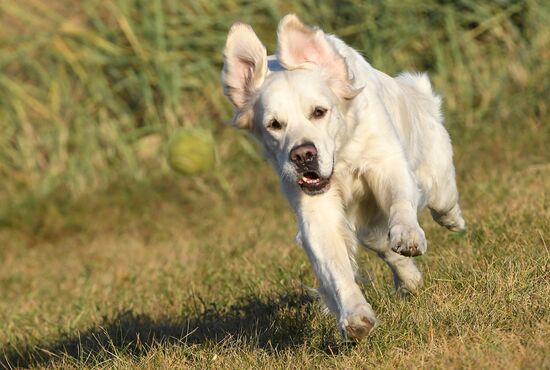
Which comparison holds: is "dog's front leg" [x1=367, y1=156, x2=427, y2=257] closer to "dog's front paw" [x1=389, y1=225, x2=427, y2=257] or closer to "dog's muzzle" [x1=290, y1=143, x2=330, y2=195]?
"dog's front paw" [x1=389, y1=225, x2=427, y2=257]

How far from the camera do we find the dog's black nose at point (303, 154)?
13.5 feet

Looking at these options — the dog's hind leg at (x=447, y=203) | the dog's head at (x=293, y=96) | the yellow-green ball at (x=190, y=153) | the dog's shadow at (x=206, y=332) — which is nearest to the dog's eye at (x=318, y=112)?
the dog's head at (x=293, y=96)

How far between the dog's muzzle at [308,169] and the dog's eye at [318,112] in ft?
0.64

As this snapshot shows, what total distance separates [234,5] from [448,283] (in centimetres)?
556

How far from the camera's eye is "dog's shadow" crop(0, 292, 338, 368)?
14.4 ft

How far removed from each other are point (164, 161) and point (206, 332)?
15.1ft

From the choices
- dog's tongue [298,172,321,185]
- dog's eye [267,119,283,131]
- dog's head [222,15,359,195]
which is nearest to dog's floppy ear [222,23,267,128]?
dog's head [222,15,359,195]

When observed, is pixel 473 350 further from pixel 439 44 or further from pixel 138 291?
pixel 439 44

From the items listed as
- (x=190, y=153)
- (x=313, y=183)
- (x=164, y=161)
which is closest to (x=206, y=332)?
(x=313, y=183)

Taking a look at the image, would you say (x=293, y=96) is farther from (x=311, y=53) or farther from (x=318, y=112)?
(x=311, y=53)

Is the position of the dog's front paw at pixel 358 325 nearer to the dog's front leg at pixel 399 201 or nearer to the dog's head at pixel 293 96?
the dog's front leg at pixel 399 201

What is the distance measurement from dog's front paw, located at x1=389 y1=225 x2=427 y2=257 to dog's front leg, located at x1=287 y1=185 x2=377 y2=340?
0.24m

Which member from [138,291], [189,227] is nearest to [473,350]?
[138,291]

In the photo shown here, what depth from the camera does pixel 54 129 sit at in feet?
31.5
